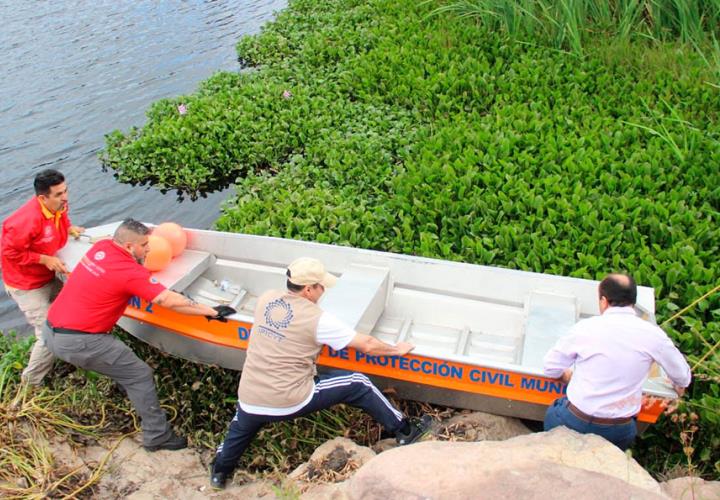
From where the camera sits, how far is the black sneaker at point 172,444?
5396mm

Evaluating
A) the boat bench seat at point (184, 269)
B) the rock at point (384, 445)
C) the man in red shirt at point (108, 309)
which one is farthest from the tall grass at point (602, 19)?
the man in red shirt at point (108, 309)

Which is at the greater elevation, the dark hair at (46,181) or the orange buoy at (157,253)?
the dark hair at (46,181)

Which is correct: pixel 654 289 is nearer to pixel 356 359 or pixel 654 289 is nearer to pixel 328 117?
pixel 356 359

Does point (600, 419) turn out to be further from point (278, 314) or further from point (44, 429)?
point (44, 429)

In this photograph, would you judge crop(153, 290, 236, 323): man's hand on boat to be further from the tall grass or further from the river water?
the tall grass

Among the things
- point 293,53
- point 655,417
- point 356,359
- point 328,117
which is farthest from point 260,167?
point 655,417

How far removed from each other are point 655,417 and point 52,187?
4.91 m

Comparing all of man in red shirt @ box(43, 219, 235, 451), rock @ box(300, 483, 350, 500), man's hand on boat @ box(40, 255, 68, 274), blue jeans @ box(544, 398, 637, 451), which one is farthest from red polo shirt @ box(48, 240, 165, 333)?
blue jeans @ box(544, 398, 637, 451)

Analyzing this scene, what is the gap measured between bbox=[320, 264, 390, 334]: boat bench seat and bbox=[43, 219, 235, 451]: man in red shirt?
124 cm

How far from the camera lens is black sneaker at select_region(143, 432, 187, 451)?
17.7 ft

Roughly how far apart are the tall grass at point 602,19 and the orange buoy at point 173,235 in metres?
6.79

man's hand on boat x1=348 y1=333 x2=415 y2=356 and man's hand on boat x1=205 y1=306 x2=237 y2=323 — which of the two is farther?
man's hand on boat x1=205 y1=306 x2=237 y2=323

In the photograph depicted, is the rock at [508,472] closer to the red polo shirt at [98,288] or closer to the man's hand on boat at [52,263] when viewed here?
the red polo shirt at [98,288]

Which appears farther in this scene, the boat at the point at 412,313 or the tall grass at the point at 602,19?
the tall grass at the point at 602,19
